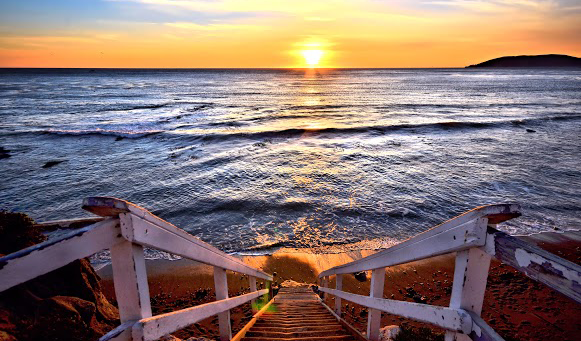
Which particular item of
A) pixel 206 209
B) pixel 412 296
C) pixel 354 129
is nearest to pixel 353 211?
pixel 412 296

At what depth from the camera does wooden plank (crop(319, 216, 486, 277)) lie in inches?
54.1

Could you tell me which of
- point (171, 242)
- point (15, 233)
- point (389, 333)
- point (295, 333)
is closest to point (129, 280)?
point (171, 242)

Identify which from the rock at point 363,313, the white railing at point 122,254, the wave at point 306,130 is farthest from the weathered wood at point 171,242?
the wave at point 306,130

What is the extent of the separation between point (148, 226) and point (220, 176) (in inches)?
647

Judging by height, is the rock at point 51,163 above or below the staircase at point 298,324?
below

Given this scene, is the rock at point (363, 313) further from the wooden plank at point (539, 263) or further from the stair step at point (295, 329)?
the wooden plank at point (539, 263)

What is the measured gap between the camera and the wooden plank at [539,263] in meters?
1.00

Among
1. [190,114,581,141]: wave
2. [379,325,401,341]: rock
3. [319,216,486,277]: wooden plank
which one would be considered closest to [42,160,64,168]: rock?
[190,114,581,141]: wave

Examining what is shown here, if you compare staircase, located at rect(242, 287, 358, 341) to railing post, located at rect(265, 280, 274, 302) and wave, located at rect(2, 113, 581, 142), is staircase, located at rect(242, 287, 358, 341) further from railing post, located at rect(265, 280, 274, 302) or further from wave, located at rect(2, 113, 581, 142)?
wave, located at rect(2, 113, 581, 142)

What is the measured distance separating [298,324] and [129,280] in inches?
139

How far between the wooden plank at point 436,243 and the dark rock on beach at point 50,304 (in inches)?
177

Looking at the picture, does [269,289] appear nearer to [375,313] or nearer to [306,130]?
[375,313]

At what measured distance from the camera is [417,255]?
1924mm

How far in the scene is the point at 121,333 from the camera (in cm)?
134
